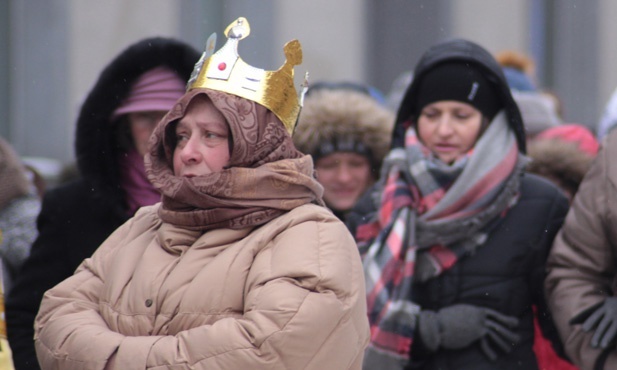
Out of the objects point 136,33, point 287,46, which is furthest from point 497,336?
point 136,33

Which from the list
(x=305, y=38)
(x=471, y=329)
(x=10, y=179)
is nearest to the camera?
(x=471, y=329)

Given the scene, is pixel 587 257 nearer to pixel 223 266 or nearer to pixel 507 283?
pixel 507 283

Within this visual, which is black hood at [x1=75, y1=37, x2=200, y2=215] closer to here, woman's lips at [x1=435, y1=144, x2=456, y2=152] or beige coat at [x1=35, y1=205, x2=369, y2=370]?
woman's lips at [x1=435, y1=144, x2=456, y2=152]

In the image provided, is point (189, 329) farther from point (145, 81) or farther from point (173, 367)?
point (145, 81)

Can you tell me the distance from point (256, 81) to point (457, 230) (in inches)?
56.6

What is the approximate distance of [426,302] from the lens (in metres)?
4.81

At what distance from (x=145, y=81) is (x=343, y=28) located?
6.93m

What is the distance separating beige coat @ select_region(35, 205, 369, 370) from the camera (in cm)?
318

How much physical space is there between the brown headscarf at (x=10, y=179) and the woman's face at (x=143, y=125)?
0.75 metres

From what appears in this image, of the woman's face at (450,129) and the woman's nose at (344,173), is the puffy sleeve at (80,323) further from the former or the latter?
the woman's nose at (344,173)

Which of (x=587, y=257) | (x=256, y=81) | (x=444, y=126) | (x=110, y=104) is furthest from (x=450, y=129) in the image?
(x=256, y=81)

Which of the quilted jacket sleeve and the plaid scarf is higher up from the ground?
the quilted jacket sleeve

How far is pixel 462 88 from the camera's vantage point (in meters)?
5.02

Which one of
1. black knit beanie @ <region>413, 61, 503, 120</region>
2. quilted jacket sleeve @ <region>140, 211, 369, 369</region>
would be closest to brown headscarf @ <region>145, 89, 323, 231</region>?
quilted jacket sleeve @ <region>140, 211, 369, 369</region>
